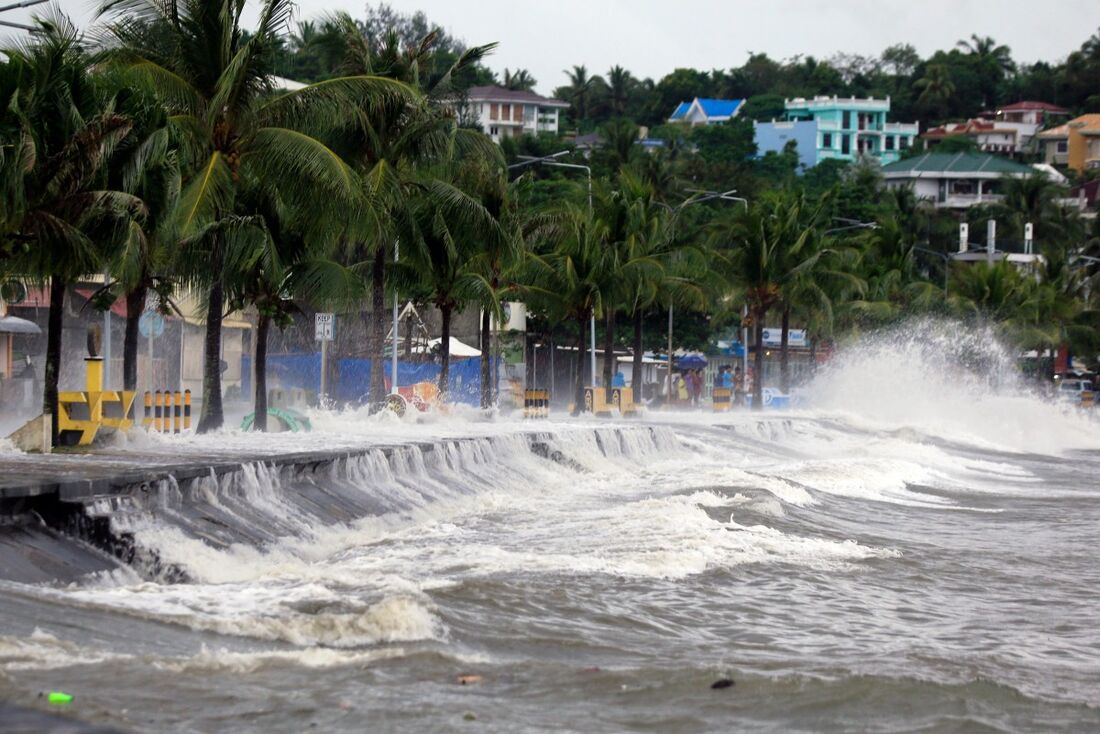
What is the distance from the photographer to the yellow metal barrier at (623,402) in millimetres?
43969

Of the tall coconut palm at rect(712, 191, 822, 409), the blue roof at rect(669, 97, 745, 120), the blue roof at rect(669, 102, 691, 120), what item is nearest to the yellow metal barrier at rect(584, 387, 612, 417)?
the tall coconut palm at rect(712, 191, 822, 409)

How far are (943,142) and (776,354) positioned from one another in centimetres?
6038

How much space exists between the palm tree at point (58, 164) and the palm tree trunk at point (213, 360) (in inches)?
137

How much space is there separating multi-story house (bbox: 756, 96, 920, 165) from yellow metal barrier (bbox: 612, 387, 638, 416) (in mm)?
96844

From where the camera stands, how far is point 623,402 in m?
44.5

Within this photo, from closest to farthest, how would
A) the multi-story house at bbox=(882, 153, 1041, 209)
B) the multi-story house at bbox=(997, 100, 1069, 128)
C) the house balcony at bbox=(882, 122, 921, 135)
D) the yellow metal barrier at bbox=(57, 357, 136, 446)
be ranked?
the yellow metal barrier at bbox=(57, 357, 136, 446) → the multi-story house at bbox=(882, 153, 1041, 209) → the house balcony at bbox=(882, 122, 921, 135) → the multi-story house at bbox=(997, 100, 1069, 128)

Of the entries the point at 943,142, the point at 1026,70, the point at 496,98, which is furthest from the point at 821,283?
the point at 1026,70

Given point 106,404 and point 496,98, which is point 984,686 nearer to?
point 106,404

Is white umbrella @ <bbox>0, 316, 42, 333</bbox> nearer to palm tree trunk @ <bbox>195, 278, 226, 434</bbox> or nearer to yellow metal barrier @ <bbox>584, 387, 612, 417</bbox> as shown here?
palm tree trunk @ <bbox>195, 278, 226, 434</bbox>

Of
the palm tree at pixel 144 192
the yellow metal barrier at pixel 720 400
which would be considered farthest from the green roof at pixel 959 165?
the palm tree at pixel 144 192

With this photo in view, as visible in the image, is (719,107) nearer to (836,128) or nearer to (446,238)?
(836,128)

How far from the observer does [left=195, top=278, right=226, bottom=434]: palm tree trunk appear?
24.1m

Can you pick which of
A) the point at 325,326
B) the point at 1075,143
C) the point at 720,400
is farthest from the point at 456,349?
the point at 1075,143

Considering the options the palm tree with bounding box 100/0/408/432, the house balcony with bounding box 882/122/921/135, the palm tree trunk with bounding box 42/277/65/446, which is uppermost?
the house balcony with bounding box 882/122/921/135
